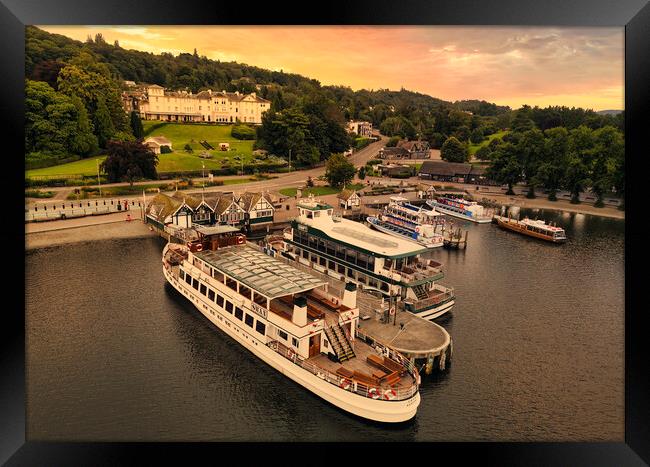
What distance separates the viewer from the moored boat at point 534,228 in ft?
112

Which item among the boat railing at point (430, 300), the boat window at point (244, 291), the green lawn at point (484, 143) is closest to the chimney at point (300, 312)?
the boat window at point (244, 291)

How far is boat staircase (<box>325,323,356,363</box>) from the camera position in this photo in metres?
16.1

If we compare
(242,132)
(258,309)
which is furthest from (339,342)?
(242,132)

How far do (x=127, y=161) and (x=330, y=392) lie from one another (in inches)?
1044

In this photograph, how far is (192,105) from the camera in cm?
3978

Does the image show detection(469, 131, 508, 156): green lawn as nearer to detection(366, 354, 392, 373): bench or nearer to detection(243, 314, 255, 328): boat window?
detection(366, 354, 392, 373): bench

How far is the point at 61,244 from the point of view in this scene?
90.6 ft

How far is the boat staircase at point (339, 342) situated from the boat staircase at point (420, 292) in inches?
273

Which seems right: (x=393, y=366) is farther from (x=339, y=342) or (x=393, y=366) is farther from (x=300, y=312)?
(x=300, y=312)

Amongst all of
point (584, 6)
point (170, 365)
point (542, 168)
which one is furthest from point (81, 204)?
point (542, 168)

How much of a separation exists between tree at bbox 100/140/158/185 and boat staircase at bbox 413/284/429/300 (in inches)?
929

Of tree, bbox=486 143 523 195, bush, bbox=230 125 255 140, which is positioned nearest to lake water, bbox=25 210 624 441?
bush, bbox=230 125 255 140

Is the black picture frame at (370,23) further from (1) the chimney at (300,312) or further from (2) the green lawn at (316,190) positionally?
(2) the green lawn at (316,190)
